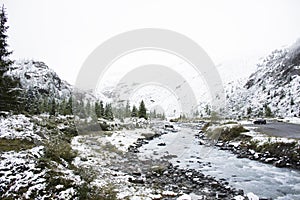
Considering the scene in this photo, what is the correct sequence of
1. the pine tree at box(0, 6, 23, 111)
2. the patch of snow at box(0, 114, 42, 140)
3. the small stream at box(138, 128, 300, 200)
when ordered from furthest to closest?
the pine tree at box(0, 6, 23, 111)
the patch of snow at box(0, 114, 42, 140)
the small stream at box(138, 128, 300, 200)

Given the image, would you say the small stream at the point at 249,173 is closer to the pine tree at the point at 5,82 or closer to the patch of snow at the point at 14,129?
the patch of snow at the point at 14,129

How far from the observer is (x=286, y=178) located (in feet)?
49.4

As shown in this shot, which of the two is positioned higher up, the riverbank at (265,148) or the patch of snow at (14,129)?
the patch of snow at (14,129)

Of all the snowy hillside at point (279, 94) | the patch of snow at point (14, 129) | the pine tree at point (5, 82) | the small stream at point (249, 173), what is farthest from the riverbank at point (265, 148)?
the snowy hillside at point (279, 94)

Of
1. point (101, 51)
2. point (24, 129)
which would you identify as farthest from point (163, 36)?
point (24, 129)

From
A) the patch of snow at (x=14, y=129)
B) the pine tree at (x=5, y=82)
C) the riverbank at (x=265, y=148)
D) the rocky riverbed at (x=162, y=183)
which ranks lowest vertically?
the rocky riverbed at (x=162, y=183)

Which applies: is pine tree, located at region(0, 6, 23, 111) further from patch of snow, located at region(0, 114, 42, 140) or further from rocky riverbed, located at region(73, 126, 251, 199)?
rocky riverbed, located at region(73, 126, 251, 199)

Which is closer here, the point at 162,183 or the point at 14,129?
the point at 162,183

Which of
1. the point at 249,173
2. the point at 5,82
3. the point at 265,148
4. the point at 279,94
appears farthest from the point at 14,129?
the point at 279,94

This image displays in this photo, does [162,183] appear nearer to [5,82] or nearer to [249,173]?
[249,173]

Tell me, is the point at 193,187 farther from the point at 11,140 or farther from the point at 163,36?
the point at 163,36

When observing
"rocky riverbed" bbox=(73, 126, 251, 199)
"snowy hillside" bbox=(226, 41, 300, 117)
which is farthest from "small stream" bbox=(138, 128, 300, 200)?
"snowy hillside" bbox=(226, 41, 300, 117)

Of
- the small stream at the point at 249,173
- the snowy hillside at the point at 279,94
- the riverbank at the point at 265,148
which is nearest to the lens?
the small stream at the point at 249,173

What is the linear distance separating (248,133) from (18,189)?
2820 centimetres
